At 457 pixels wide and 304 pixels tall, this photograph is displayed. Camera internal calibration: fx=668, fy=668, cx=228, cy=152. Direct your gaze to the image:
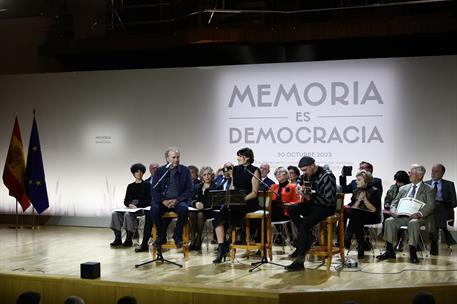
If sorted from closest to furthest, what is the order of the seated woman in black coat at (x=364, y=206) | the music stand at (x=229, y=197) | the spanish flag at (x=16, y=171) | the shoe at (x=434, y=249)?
1. the music stand at (x=229, y=197)
2. the seated woman in black coat at (x=364, y=206)
3. the shoe at (x=434, y=249)
4. the spanish flag at (x=16, y=171)

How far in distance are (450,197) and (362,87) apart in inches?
79.2

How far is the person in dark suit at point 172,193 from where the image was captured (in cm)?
739

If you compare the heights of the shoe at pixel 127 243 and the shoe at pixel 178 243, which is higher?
the shoe at pixel 178 243

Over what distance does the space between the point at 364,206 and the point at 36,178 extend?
5140 millimetres

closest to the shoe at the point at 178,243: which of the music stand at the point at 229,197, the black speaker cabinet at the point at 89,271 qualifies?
the music stand at the point at 229,197

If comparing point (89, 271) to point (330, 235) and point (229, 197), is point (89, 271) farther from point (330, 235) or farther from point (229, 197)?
point (330, 235)

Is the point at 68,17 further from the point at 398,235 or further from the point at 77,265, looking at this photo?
the point at 398,235

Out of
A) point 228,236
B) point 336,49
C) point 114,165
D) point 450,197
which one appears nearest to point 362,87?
point 336,49

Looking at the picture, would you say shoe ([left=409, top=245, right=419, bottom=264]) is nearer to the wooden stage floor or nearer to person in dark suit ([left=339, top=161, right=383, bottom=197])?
the wooden stage floor

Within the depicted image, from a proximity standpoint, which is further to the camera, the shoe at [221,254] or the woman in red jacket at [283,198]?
the woman in red jacket at [283,198]

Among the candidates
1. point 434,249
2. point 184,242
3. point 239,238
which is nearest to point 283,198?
point 239,238

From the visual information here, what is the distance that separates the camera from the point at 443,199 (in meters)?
7.96

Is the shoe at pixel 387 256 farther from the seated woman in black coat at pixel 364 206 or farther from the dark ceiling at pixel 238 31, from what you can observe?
the dark ceiling at pixel 238 31

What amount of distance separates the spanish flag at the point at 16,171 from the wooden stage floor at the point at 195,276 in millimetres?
579
